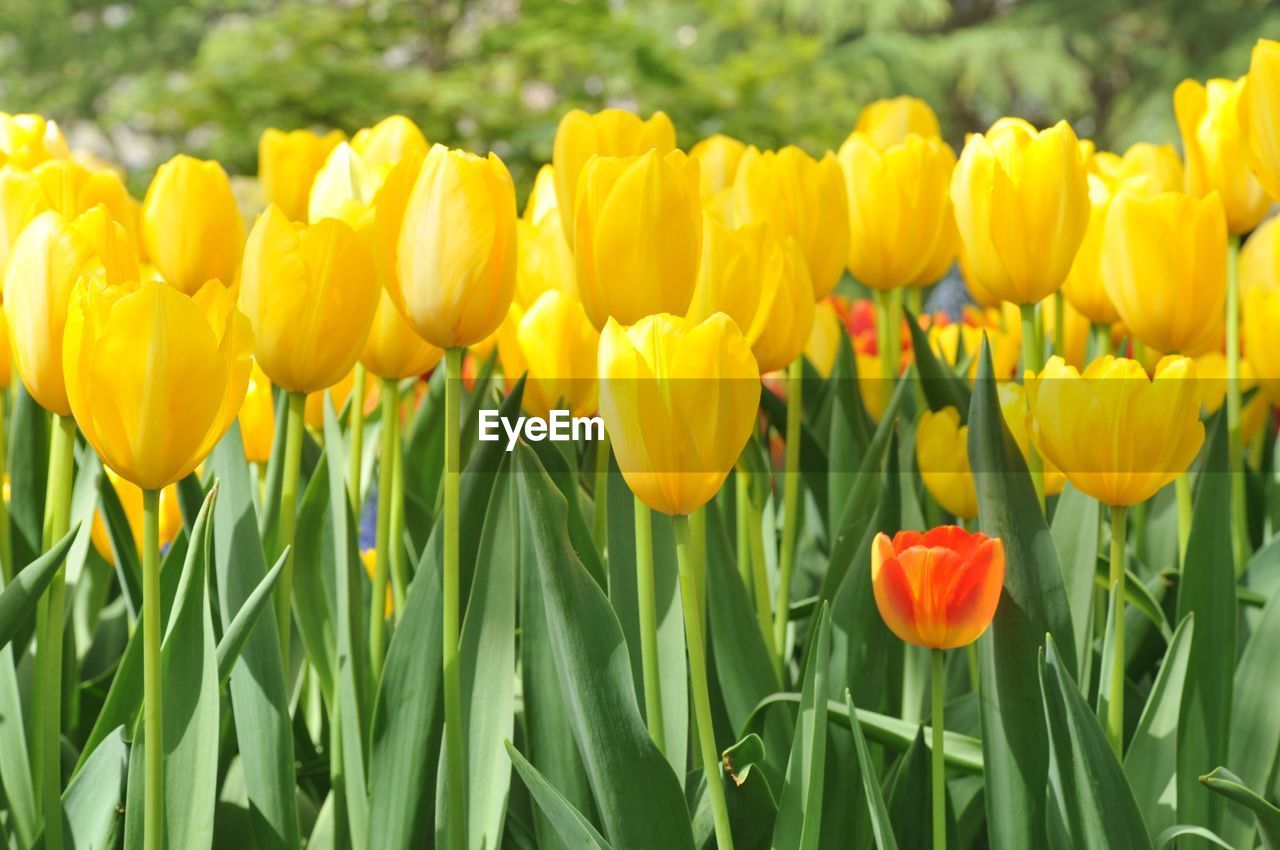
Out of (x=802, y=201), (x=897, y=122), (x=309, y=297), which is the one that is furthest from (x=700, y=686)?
(x=897, y=122)

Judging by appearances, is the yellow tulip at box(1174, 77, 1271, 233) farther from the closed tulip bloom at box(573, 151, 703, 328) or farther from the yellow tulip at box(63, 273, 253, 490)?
the yellow tulip at box(63, 273, 253, 490)

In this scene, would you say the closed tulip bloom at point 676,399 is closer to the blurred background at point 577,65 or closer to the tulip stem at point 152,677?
the tulip stem at point 152,677

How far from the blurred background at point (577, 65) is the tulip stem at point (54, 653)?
6266mm

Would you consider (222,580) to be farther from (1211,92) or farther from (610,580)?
(1211,92)

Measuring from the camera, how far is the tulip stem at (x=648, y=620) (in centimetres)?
63

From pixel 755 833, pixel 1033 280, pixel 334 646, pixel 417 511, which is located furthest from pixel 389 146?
pixel 755 833

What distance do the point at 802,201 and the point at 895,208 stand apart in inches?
4.8

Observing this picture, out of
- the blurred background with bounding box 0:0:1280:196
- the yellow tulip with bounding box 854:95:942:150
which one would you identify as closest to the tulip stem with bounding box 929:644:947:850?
the yellow tulip with bounding box 854:95:942:150

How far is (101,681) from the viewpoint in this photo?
0.98 metres

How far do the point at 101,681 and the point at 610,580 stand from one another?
1.41 ft

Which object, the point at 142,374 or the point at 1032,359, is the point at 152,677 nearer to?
the point at 142,374

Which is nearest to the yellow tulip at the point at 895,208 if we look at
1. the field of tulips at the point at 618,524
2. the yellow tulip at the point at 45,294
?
the field of tulips at the point at 618,524

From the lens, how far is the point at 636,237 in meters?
0.66

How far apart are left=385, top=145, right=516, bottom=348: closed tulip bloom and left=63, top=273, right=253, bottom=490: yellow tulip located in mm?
111
